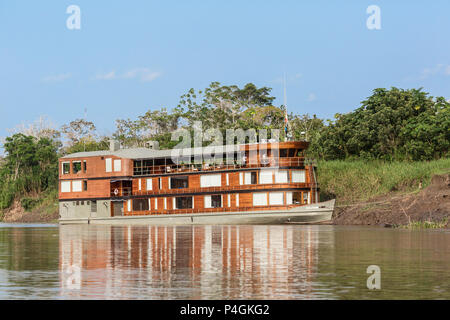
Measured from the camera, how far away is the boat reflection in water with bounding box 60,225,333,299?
13.9 meters

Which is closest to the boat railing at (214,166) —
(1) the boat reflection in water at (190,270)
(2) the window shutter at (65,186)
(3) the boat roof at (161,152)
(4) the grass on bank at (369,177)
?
(3) the boat roof at (161,152)

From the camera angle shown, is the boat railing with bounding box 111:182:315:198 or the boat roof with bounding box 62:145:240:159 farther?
the boat roof with bounding box 62:145:240:159

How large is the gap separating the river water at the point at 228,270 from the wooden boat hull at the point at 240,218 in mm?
16303

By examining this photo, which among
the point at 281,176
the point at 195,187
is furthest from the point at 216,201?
the point at 281,176

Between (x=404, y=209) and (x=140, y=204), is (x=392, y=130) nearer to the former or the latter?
(x=404, y=209)

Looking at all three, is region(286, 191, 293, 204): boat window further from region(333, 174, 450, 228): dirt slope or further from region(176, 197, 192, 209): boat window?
region(176, 197, 192, 209): boat window

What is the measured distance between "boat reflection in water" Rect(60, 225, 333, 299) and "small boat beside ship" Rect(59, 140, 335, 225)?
18.6m

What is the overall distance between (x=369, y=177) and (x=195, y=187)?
481 inches

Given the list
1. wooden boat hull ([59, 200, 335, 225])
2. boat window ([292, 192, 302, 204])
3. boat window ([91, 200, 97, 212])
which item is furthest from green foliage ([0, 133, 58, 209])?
boat window ([292, 192, 302, 204])

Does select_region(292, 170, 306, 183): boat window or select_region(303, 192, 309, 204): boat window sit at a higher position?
select_region(292, 170, 306, 183): boat window

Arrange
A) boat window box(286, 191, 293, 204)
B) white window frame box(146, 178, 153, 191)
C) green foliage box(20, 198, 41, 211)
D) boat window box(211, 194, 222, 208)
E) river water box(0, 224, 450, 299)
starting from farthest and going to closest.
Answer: green foliage box(20, 198, 41, 211), white window frame box(146, 178, 153, 191), boat window box(211, 194, 222, 208), boat window box(286, 191, 293, 204), river water box(0, 224, 450, 299)

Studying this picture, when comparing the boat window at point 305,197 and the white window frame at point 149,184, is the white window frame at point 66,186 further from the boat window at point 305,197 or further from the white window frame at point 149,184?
the boat window at point 305,197

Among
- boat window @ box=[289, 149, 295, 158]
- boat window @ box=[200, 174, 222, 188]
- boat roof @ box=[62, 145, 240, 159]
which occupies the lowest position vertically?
boat window @ box=[200, 174, 222, 188]

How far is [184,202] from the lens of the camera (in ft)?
165
